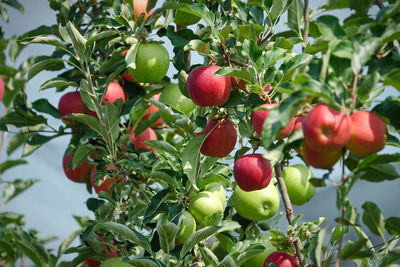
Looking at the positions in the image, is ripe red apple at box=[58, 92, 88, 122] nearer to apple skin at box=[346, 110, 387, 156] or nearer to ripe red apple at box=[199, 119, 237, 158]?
ripe red apple at box=[199, 119, 237, 158]

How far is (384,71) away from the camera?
1.08 meters

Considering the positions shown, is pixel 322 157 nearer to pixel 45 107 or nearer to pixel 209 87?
pixel 209 87

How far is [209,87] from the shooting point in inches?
53.2

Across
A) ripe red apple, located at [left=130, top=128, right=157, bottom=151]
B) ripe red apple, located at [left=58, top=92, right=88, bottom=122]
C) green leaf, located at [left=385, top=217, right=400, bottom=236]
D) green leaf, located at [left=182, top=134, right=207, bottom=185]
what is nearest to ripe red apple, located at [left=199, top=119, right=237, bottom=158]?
green leaf, located at [left=182, top=134, right=207, bottom=185]

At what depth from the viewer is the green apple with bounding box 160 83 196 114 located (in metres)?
2.06

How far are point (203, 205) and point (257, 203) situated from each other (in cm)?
17

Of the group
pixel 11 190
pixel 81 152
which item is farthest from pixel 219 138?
pixel 81 152

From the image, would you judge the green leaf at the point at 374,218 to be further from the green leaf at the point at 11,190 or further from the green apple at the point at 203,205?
the green leaf at the point at 11,190

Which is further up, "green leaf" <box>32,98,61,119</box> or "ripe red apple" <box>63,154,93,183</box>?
"green leaf" <box>32,98,61,119</box>

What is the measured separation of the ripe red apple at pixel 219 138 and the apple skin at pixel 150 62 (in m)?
0.57

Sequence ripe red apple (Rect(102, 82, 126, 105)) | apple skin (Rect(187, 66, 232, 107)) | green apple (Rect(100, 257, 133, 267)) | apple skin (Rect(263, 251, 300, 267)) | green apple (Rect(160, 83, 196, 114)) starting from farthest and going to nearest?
ripe red apple (Rect(102, 82, 126, 105)), green apple (Rect(160, 83, 196, 114)), green apple (Rect(100, 257, 133, 267)), apple skin (Rect(263, 251, 300, 267)), apple skin (Rect(187, 66, 232, 107))

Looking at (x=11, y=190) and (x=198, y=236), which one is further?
(x=198, y=236)

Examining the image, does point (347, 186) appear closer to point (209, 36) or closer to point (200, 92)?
point (200, 92)

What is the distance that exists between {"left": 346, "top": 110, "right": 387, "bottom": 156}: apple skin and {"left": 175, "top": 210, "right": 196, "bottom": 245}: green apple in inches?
31.2
